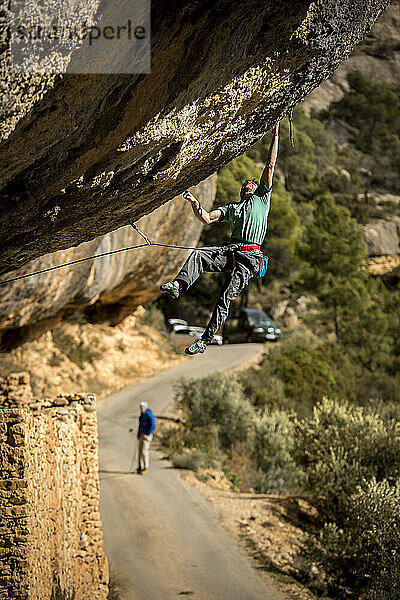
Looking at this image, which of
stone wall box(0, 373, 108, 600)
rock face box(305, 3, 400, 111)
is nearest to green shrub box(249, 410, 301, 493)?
stone wall box(0, 373, 108, 600)

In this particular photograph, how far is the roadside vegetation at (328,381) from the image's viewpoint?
12305mm

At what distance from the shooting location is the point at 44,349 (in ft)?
78.7

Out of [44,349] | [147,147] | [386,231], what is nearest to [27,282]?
[147,147]

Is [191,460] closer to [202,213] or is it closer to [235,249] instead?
[235,249]

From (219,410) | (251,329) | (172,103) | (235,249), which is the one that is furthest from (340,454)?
(251,329)

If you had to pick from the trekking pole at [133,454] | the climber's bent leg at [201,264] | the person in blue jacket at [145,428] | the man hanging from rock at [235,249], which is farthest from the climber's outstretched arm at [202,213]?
the trekking pole at [133,454]

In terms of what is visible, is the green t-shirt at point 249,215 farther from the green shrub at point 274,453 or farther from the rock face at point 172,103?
the green shrub at point 274,453

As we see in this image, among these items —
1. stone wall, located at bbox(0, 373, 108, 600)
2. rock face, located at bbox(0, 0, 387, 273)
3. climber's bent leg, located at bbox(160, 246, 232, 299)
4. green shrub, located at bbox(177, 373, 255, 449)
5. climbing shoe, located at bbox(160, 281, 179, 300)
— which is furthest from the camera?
green shrub, located at bbox(177, 373, 255, 449)

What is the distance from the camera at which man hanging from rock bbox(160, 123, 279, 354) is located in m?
5.35

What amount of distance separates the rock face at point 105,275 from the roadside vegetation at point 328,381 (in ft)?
14.4

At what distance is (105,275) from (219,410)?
7.02m

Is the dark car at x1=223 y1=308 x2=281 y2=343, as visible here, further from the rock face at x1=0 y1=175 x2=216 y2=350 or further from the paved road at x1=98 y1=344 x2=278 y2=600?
the paved road at x1=98 y1=344 x2=278 y2=600

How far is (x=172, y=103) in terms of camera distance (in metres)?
3.97

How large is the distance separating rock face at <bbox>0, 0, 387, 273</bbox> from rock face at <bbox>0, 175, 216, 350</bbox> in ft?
21.2
